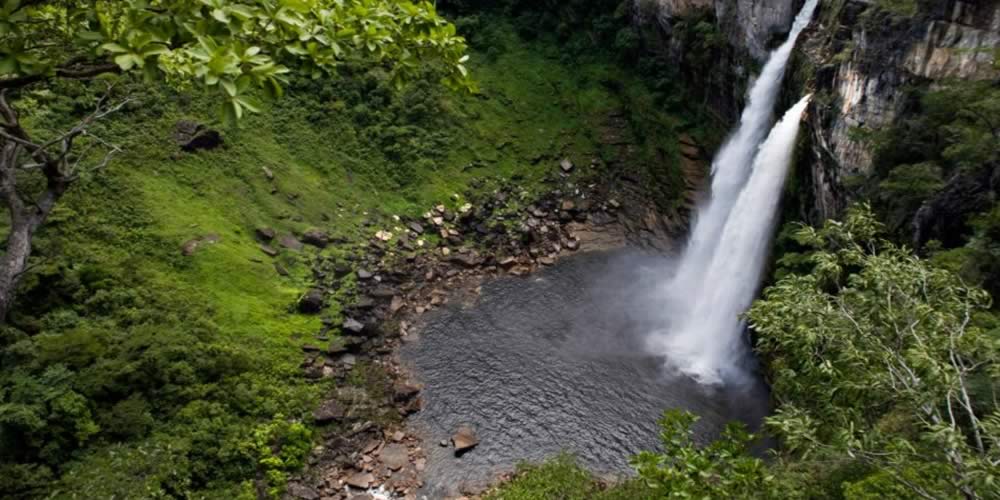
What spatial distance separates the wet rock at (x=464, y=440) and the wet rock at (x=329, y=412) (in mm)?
3641

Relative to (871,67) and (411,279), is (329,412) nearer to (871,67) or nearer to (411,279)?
(411,279)

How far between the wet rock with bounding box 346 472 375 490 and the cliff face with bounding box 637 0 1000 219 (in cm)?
1697

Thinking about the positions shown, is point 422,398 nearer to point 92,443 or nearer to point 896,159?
point 92,443

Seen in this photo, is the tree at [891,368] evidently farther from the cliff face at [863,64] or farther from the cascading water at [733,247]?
the cascading water at [733,247]

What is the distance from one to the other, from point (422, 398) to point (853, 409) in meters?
14.7

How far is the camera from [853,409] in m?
7.67

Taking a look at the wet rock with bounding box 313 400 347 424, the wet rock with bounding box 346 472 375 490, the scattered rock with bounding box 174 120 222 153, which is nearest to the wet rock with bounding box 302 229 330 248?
the scattered rock with bounding box 174 120 222 153

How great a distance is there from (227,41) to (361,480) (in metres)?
15.4

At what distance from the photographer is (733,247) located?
965 inches

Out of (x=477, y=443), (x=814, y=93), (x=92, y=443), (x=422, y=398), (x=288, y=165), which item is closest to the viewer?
(x=92, y=443)

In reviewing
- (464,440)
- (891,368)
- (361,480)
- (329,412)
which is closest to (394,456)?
(361,480)

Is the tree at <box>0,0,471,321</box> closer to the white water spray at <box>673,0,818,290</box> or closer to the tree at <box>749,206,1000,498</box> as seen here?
the tree at <box>749,206,1000,498</box>

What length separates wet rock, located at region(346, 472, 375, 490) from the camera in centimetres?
1683

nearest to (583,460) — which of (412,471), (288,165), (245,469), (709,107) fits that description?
(412,471)
